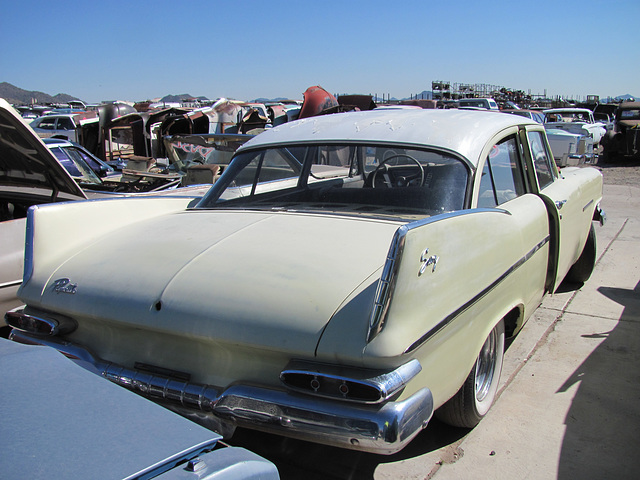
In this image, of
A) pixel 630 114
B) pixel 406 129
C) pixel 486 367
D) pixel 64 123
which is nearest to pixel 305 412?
pixel 486 367

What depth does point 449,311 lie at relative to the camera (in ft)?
7.02

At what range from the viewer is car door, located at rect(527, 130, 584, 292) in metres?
3.57

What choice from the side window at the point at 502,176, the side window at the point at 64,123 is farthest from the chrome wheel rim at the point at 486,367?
the side window at the point at 64,123

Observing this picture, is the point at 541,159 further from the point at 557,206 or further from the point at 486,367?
the point at 486,367

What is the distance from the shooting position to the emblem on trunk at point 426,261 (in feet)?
6.46

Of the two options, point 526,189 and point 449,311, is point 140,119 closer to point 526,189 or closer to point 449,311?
point 526,189

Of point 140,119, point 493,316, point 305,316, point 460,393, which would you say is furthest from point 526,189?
point 140,119

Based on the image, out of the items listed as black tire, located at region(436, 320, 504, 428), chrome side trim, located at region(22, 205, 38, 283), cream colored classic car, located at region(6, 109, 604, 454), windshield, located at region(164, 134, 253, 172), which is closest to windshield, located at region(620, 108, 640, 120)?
windshield, located at region(164, 134, 253, 172)

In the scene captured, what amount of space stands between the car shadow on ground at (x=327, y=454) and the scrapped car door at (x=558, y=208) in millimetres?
1471

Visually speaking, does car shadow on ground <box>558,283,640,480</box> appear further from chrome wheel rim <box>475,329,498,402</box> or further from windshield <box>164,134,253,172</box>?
windshield <box>164,134,253,172</box>

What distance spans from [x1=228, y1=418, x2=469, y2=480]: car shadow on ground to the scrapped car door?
1.47 metres

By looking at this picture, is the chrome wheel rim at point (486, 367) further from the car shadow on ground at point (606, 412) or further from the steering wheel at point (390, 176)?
the steering wheel at point (390, 176)

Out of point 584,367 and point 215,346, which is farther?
point 584,367

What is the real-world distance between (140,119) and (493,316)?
31.9 ft
